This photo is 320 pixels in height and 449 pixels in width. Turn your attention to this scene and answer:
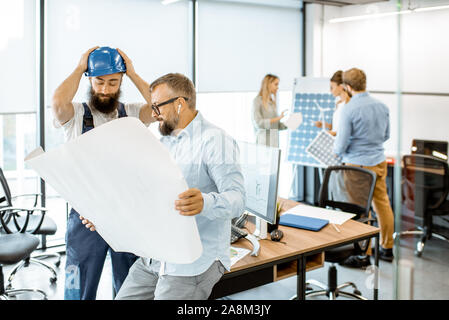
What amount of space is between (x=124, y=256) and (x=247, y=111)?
2939mm

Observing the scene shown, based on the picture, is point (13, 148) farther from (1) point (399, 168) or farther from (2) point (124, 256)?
(1) point (399, 168)

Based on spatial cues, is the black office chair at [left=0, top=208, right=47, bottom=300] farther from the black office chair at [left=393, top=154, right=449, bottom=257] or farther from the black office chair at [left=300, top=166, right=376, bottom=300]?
the black office chair at [left=393, top=154, right=449, bottom=257]

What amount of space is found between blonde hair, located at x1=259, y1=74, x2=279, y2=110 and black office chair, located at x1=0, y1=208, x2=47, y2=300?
8.51ft

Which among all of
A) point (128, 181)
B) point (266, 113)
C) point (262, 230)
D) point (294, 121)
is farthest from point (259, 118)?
point (128, 181)

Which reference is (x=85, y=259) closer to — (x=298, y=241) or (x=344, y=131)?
(x=298, y=241)

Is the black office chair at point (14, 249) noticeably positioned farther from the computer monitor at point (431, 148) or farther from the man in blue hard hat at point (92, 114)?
the computer monitor at point (431, 148)

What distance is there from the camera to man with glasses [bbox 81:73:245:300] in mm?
1442

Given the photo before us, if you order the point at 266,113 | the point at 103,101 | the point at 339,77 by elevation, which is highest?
the point at 339,77

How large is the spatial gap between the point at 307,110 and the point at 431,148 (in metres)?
4.28

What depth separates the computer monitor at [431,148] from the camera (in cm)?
57

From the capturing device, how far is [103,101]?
1826 mm

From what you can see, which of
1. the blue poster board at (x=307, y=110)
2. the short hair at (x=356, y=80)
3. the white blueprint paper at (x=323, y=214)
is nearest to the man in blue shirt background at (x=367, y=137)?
the short hair at (x=356, y=80)

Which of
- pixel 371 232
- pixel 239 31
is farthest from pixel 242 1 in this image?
pixel 371 232

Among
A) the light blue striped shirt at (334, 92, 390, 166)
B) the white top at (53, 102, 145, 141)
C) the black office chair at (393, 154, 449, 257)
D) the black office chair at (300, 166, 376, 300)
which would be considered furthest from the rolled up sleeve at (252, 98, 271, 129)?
the black office chair at (393, 154, 449, 257)
